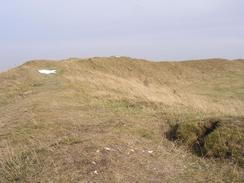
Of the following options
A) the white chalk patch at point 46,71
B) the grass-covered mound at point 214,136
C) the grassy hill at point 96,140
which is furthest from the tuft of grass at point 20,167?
the white chalk patch at point 46,71

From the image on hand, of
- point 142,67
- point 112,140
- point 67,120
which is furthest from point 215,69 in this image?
point 112,140

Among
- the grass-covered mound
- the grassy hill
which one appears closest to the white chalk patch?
the grassy hill

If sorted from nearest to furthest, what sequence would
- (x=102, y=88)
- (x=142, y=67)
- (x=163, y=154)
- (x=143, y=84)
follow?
1. (x=163, y=154)
2. (x=102, y=88)
3. (x=143, y=84)
4. (x=142, y=67)

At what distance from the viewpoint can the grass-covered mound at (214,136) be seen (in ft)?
23.6

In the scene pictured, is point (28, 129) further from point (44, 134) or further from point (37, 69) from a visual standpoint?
point (37, 69)

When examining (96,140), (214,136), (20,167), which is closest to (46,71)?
(96,140)

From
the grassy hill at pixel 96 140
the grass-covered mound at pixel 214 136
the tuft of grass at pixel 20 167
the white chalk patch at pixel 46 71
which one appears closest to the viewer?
the grassy hill at pixel 96 140

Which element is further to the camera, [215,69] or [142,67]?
[215,69]

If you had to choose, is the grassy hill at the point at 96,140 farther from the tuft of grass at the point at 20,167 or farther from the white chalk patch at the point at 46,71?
the white chalk patch at the point at 46,71

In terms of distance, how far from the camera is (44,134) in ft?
29.9

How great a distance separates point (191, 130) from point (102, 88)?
31.2 ft

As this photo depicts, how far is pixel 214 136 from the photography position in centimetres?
748

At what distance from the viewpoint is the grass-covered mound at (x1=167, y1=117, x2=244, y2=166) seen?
7.20m

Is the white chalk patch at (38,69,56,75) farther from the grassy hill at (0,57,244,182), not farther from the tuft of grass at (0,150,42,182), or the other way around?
the tuft of grass at (0,150,42,182)
